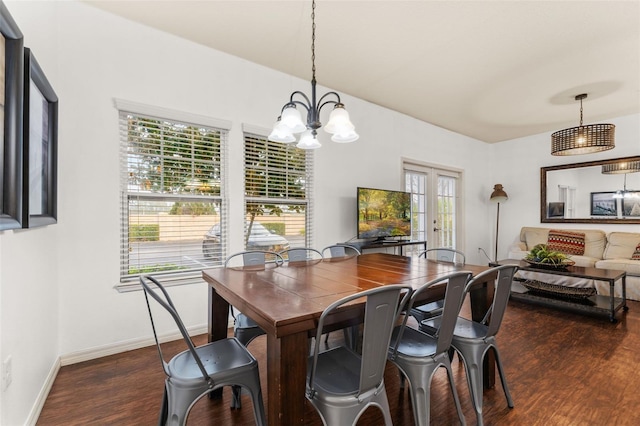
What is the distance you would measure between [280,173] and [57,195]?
2002mm

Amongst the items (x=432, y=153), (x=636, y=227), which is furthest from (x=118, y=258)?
(x=636, y=227)

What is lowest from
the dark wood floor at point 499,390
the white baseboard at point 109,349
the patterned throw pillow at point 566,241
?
the dark wood floor at point 499,390

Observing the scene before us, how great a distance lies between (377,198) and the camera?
410cm

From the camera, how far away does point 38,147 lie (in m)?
1.82

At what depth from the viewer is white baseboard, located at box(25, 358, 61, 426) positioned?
1680mm

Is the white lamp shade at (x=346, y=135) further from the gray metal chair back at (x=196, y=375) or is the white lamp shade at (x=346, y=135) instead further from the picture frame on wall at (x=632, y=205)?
the picture frame on wall at (x=632, y=205)

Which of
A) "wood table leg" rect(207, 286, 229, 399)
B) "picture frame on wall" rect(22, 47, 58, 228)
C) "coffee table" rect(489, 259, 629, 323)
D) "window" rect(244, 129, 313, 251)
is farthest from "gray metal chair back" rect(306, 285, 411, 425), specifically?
"coffee table" rect(489, 259, 629, 323)

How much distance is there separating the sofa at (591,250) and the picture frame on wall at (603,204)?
1.11ft

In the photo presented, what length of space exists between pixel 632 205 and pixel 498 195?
187 cm

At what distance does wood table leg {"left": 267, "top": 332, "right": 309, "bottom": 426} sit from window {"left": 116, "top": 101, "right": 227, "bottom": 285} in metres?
2.06

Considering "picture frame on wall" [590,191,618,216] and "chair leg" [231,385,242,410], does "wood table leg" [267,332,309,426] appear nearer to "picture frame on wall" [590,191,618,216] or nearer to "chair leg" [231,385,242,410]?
"chair leg" [231,385,242,410]

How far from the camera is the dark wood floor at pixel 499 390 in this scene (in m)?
1.74

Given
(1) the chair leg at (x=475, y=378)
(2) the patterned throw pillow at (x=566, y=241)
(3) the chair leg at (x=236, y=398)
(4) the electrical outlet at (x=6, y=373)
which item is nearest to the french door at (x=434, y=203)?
(2) the patterned throw pillow at (x=566, y=241)

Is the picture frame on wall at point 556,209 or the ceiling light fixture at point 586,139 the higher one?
the ceiling light fixture at point 586,139
